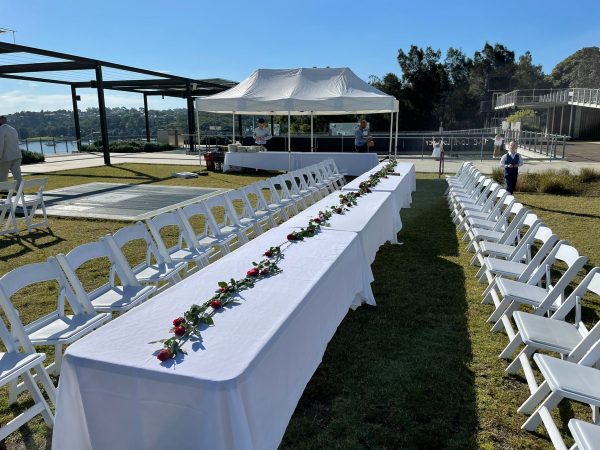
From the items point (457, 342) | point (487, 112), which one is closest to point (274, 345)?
point (457, 342)

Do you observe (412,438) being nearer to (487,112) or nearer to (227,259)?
(227,259)

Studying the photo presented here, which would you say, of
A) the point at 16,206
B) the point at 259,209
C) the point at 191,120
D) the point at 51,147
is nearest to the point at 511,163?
the point at 259,209

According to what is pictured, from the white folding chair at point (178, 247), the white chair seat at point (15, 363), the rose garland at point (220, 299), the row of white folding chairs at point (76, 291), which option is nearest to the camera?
the rose garland at point (220, 299)

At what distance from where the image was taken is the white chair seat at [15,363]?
2.35m

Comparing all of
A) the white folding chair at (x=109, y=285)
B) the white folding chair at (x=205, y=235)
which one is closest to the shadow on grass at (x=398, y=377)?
the white folding chair at (x=109, y=285)

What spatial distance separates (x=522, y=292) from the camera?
355 centimetres

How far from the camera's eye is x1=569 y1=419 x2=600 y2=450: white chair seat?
1927 millimetres

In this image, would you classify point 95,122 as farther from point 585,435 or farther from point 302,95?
point 585,435

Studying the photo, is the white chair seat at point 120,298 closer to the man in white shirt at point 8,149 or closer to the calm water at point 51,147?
the man in white shirt at point 8,149

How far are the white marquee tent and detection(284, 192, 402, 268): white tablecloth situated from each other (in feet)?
20.3

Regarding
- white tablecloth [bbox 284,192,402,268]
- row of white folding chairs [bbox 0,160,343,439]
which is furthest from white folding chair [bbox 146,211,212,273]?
white tablecloth [bbox 284,192,402,268]

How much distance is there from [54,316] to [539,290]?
3648 mm

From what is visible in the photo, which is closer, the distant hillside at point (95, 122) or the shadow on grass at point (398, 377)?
the shadow on grass at point (398, 377)

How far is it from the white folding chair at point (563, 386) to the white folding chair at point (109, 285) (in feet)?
9.05
